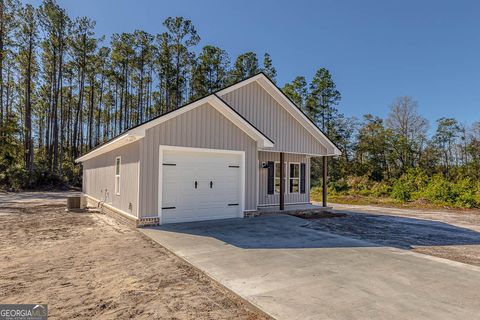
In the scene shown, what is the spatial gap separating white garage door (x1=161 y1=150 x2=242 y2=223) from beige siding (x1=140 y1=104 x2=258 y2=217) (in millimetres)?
324

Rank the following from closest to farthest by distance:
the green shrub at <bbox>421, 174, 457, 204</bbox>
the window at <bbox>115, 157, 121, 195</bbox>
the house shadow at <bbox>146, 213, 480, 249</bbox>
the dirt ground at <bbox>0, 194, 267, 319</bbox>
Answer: the dirt ground at <bbox>0, 194, 267, 319</bbox> → the house shadow at <bbox>146, 213, 480, 249</bbox> → the window at <bbox>115, 157, 121, 195</bbox> → the green shrub at <bbox>421, 174, 457, 204</bbox>

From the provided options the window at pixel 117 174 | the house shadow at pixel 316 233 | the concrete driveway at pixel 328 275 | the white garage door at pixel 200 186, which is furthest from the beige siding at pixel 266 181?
the window at pixel 117 174

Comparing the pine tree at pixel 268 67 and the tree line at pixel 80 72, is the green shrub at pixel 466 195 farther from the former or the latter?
the tree line at pixel 80 72

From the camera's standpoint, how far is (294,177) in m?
13.3

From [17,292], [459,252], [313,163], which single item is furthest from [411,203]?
[17,292]

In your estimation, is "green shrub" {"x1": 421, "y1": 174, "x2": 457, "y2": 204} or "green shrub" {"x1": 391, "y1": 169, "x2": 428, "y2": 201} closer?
"green shrub" {"x1": 421, "y1": 174, "x2": 457, "y2": 204}

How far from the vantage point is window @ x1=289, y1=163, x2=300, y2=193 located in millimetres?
13195

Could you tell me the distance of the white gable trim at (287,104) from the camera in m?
11.3

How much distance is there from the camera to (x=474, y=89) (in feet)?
92.0

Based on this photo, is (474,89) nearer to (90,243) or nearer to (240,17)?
(240,17)

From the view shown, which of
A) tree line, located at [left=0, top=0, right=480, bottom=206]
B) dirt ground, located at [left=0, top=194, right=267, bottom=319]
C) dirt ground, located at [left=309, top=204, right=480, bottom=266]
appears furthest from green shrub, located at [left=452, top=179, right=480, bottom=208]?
dirt ground, located at [left=0, top=194, right=267, bottom=319]

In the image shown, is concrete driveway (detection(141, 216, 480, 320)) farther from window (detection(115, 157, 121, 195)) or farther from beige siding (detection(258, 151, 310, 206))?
beige siding (detection(258, 151, 310, 206))

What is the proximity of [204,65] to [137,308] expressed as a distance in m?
29.8

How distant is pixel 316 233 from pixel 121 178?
22.0 ft
